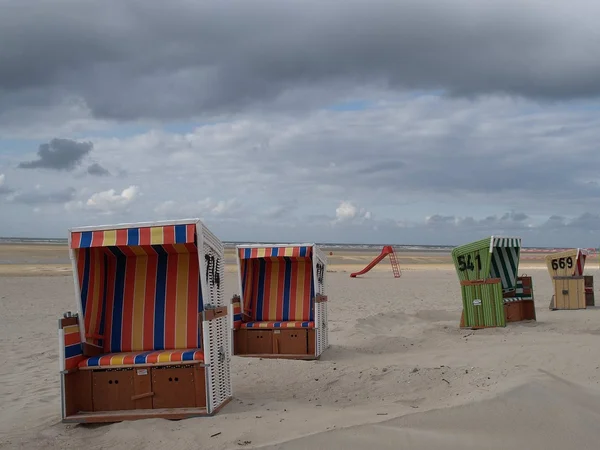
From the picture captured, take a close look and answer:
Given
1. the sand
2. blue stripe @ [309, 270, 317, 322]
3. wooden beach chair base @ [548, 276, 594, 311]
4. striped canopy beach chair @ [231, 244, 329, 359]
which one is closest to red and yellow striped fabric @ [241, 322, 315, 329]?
striped canopy beach chair @ [231, 244, 329, 359]

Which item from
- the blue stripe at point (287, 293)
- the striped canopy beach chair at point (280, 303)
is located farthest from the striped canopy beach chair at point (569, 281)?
the blue stripe at point (287, 293)

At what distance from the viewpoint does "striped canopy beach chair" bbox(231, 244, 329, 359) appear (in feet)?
33.4

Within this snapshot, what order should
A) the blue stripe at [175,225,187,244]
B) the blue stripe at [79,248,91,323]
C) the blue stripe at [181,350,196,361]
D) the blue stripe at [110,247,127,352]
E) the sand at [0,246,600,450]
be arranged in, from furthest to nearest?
the blue stripe at [110,247,127,352]
the blue stripe at [79,248,91,323]
the blue stripe at [181,350,196,361]
the blue stripe at [175,225,187,244]
the sand at [0,246,600,450]

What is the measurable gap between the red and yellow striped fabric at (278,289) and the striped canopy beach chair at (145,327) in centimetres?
346

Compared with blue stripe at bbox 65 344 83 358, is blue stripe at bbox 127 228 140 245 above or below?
above

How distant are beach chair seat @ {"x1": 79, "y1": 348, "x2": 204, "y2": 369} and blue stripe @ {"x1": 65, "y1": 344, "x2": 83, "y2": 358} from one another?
12cm

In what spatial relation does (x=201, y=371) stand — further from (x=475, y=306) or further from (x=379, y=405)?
(x=475, y=306)

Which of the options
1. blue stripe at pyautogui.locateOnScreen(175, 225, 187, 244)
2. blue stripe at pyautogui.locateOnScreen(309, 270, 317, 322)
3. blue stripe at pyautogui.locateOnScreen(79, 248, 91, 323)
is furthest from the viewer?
blue stripe at pyautogui.locateOnScreen(309, 270, 317, 322)

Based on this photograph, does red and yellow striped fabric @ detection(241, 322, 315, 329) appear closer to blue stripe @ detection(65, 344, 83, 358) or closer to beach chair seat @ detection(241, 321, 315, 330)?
beach chair seat @ detection(241, 321, 315, 330)

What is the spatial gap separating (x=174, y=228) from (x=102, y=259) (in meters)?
1.57

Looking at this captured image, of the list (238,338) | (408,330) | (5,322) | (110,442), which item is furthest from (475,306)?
(5,322)

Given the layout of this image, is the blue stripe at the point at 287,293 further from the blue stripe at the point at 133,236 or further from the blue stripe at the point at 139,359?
the blue stripe at the point at 133,236

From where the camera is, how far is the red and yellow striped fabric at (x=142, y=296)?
7.26 metres

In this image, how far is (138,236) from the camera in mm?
6461
